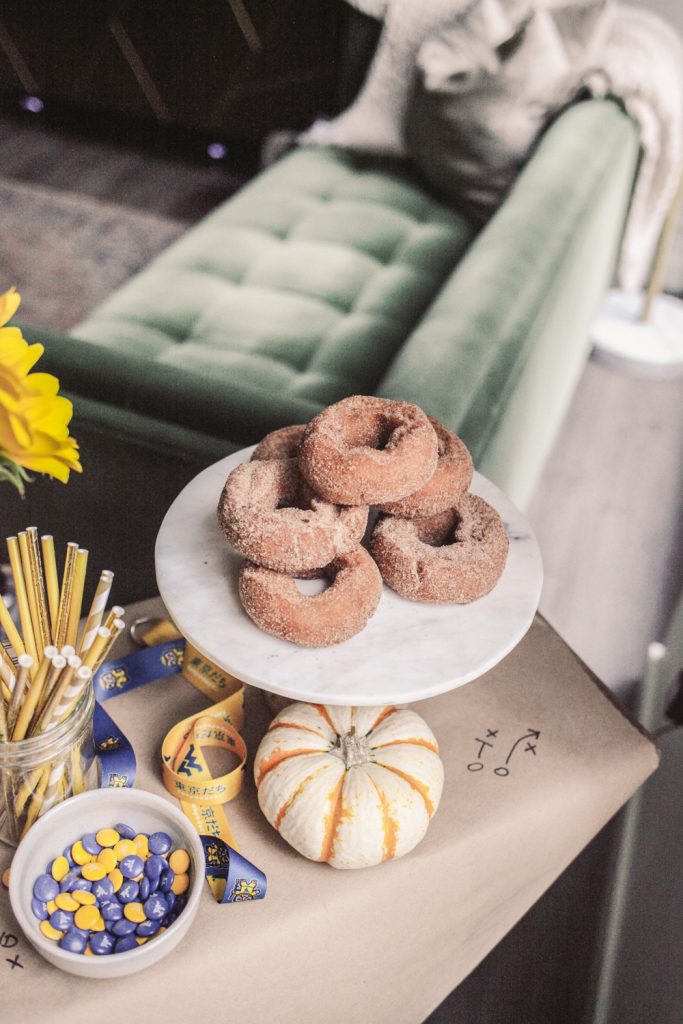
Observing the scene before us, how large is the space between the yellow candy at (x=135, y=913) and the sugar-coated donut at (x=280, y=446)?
39cm

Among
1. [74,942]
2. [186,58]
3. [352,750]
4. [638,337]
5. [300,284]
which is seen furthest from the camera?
[186,58]

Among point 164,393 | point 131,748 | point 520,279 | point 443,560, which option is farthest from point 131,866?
point 520,279

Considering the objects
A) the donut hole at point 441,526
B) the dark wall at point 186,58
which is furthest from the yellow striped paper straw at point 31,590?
the dark wall at point 186,58

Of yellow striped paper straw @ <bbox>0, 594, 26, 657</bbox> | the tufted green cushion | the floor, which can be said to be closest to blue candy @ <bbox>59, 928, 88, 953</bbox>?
yellow striped paper straw @ <bbox>0, 594, 26, 657</bbox>

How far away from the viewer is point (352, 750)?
81 centimetres

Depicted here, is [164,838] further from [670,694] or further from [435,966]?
[670,694]

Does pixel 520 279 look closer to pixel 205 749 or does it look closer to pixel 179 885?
pixel 205 749

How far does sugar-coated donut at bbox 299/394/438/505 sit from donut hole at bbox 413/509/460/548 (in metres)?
0.08

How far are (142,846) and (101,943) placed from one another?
82 mm

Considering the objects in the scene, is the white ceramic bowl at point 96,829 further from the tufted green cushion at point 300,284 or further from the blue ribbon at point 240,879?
the tufted green cushion at point 300,284

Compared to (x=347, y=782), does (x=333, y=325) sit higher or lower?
lower

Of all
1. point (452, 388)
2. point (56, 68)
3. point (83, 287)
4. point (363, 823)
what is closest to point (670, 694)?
point (452, 388)

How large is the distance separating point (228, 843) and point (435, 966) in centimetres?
29

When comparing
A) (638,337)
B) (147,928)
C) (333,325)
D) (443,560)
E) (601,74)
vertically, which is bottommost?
(638,337)
